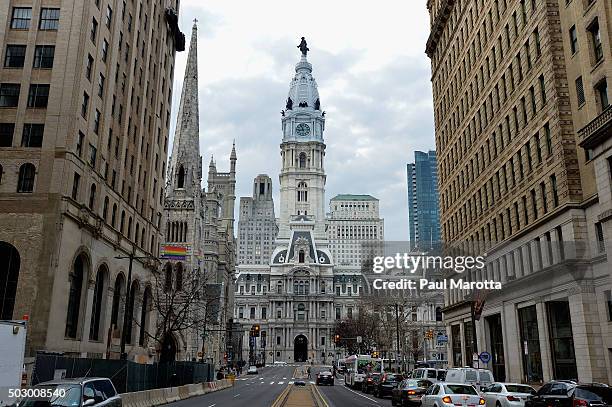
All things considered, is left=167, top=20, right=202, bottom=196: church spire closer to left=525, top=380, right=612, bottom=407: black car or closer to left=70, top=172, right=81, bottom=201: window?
left=70, top=172, right=81, bottom=201: window

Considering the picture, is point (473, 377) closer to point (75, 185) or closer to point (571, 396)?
point (571, 396)

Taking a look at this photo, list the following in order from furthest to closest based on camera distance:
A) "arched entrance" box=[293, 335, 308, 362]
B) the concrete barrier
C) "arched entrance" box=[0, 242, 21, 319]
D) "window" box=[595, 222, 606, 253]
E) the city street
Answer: "arched entrance" box=[293, 335, 308, 362], "arched entrance" box=[0, 242, 21, 319], "window" box=[595, 222, 606, 253], the city street, the concrete barrier

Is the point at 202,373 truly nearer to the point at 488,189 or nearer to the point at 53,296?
the point at 53,296

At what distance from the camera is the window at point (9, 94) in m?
37.1

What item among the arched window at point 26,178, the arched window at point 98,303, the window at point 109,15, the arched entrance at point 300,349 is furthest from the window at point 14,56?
the arched entrance at point 300,349

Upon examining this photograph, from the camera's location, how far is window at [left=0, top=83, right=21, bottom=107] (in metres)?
37.1

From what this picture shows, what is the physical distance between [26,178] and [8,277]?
6559 mm

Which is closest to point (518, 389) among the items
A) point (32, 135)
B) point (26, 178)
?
point (26, 178)

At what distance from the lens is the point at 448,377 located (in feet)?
97.6

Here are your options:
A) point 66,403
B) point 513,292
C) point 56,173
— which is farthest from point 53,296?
point 513,292

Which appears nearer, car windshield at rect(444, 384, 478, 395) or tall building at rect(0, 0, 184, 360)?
car windshield at rect(444, 384, 478, 395)

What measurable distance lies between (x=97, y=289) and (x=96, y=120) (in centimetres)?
1319

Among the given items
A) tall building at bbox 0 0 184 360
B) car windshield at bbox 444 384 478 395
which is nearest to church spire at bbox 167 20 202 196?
tall building at bbox 0 0 184 360

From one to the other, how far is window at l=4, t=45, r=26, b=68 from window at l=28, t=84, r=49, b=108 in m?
2.06
